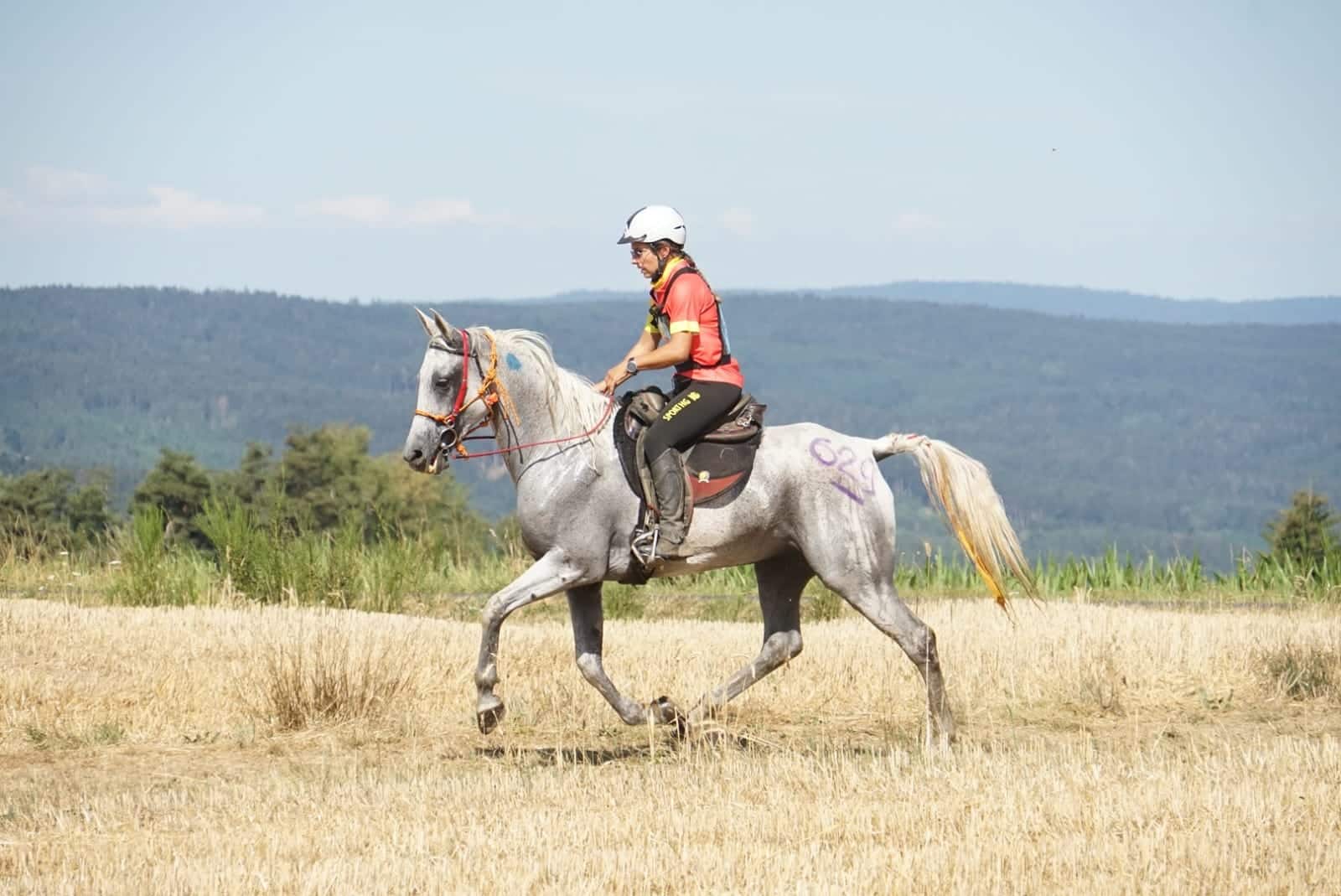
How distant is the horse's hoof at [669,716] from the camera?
10469 millimetres

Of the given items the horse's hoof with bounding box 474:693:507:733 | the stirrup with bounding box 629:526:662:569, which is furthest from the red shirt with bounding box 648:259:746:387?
the horse's hoof with bounding box 474:693:507:733

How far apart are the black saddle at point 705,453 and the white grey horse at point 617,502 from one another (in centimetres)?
8

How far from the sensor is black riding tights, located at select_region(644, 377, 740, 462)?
10148 mm

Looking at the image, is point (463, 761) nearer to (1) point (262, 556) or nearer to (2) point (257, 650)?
(2) point (257, 650)

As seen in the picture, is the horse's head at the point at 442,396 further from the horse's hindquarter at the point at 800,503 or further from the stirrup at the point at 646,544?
the horse's hindquarter at the point at 800,503

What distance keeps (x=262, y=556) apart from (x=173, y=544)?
4495mm

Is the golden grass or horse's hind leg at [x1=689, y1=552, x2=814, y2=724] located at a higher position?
horse's hind leg at [x1=689, y1=552, x2=814, y2=724]

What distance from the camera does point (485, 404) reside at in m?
10.4

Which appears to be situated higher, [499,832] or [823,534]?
[823,534]

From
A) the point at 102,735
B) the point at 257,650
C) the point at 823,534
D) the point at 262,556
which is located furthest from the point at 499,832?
the point at 262,556

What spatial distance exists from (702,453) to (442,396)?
5.10ft

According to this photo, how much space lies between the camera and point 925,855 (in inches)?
294

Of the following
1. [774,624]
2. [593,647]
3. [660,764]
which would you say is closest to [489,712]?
[593,647]

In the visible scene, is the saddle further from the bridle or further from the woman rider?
the bridle
